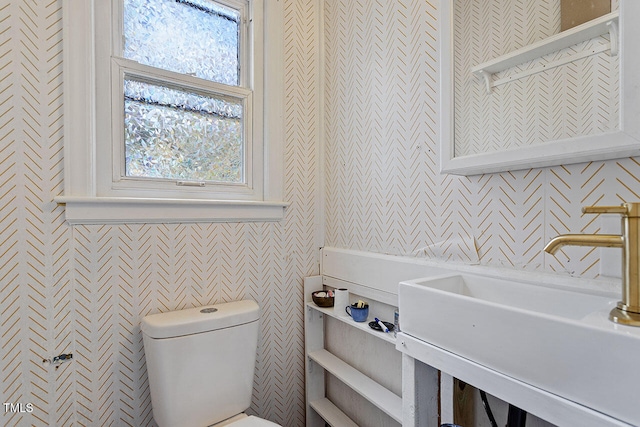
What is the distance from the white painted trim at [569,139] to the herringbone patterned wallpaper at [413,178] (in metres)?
0.05

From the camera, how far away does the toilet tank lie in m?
1.09

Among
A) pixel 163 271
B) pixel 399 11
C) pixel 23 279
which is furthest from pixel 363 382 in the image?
pixel 399 11

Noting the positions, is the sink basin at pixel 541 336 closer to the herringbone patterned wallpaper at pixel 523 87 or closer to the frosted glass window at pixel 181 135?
A: the herringbone patterned wallpaper at pixel 523 87

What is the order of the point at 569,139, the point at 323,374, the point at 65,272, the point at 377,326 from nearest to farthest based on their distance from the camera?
the point at 569,139 < the point at 65,272 < the point at 377,326 < the point at 323,374

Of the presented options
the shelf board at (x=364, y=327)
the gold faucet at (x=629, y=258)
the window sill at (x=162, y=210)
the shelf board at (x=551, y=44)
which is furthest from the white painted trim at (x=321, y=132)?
the gold faucet at (x=629, y=258)

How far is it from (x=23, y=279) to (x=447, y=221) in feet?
4.51

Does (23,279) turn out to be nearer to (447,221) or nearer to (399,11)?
(447,221)

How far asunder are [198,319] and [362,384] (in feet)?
2.25

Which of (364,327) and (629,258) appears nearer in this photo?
(629,258)

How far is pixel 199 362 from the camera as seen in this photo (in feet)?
3.72

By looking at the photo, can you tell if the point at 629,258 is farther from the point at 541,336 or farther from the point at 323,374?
the point at 323,374

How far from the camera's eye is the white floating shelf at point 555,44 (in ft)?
2.15

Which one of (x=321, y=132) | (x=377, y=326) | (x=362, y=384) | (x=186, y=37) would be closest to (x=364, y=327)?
(x=377, y=326)

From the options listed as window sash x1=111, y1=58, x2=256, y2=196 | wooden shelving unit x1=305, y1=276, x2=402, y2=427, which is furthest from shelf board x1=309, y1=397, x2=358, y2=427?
window sash x1=111, y1=58, x2=256, y2=196
